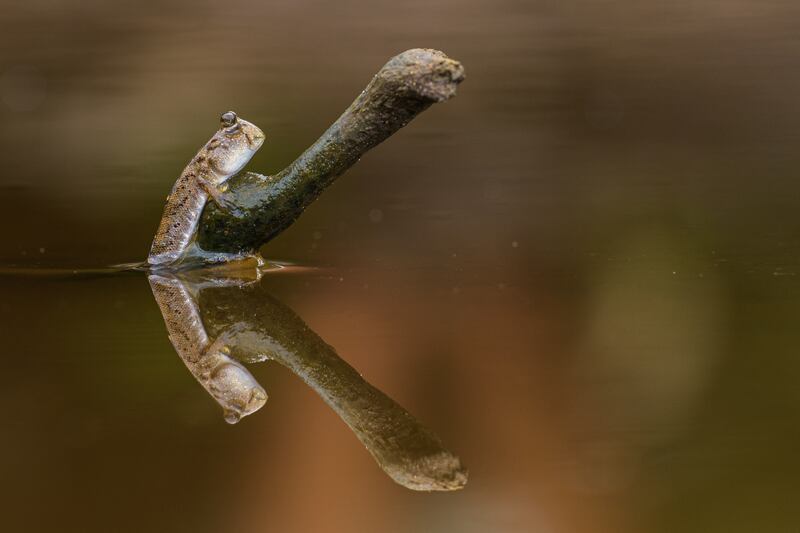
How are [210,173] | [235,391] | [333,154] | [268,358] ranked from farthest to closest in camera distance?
[210,173]
[333,154]
[268,358]
[235,391]

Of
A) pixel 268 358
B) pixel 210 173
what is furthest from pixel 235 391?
pixel 210 173

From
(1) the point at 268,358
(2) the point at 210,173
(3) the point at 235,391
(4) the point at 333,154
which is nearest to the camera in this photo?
(3) the point at 235,391

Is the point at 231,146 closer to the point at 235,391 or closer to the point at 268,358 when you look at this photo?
the point at 268,358

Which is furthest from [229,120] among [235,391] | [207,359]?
[235,391]

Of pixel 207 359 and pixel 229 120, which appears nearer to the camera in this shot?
pixel 207 359

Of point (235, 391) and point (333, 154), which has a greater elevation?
point (333, 154)

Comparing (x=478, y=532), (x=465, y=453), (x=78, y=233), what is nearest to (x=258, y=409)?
(x=465, y=453)

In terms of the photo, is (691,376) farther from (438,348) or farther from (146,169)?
(146,169)

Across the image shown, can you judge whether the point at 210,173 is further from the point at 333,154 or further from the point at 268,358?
the point at 268,358

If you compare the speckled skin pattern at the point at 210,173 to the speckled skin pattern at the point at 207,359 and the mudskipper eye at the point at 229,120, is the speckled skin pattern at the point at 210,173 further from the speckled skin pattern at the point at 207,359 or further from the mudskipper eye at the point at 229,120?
the speckled skin pattern at the point at 207,359
